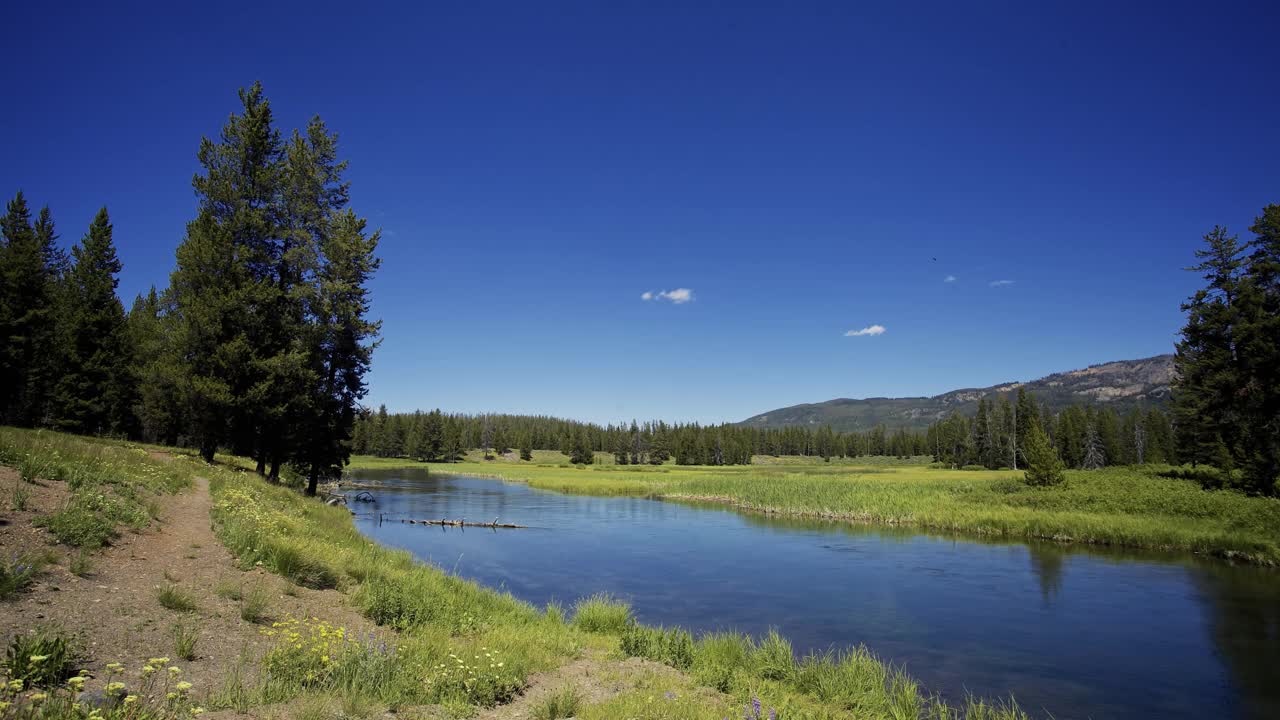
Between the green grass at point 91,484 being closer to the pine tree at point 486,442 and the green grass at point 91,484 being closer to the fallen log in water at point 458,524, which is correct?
the fallen log in water at point 458,524

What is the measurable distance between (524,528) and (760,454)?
156 metres

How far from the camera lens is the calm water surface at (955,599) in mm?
13781

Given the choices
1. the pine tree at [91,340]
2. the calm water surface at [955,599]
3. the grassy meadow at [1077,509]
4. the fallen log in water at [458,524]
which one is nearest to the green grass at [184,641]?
the calm water surface at [955,599]

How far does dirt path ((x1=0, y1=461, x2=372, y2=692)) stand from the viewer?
7.20m

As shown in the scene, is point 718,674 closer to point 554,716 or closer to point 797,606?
point 554,716

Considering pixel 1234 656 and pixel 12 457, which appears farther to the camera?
pixel 1234 656

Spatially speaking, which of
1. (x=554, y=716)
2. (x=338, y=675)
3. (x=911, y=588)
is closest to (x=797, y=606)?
(x=911, y=588)

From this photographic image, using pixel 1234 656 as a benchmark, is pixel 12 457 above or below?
above

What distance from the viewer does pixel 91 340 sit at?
127 feet

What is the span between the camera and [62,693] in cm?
565

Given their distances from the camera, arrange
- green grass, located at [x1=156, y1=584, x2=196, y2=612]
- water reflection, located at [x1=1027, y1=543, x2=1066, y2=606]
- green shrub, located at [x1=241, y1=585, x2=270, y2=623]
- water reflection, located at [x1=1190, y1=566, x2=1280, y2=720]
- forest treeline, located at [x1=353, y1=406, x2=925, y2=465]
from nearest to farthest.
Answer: green grass, located at [x1=156, y1=584, x2=196, y2=612]
green shrub, located at [x1=241, y1=585, x2=270, y2=623]
water reflection, located at [x1=1190, y1=566, x2=1280, y2=720]
water reflection, located at [x1=1027, y1=543, x2=1066, y2=606]
forest treeline, located at [x1=353, y1=406, x2=925, y2=465]

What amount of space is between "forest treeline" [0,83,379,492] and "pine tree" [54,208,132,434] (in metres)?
0.08

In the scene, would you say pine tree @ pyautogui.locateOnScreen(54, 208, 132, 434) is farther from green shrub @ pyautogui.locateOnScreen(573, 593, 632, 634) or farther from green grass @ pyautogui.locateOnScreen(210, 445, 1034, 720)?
green shrub @ pyautogui.locateOnScreen(573, 593, 632, 634)


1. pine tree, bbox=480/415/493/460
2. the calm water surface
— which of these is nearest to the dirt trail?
the calm water surface
